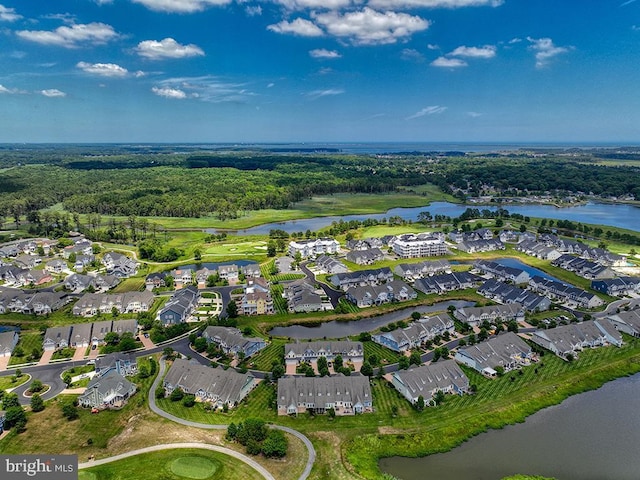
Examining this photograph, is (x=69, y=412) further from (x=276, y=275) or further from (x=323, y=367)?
(x=276, y=275)

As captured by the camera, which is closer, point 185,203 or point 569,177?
point 185,203

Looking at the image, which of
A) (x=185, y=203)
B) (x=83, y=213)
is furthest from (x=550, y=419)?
(x=83, y=213)

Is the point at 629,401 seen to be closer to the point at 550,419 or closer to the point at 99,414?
the point at 550,419

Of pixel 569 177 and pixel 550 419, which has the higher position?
pixel 569 177

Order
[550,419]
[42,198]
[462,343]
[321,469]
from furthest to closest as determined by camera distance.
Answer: [42,198] < [462,343] < [550,419] < [321,469]

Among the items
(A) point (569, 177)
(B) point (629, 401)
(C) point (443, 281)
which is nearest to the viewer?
(B) point (629, 401)

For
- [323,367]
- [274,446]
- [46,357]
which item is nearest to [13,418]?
[46,357]

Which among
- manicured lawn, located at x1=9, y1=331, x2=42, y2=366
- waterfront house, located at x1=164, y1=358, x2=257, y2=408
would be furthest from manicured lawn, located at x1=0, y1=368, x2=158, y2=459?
manicured lawn, located at x1=9, y1=331, x2=42, y2=366

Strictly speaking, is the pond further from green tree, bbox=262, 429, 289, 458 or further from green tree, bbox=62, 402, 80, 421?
green tree, bbox=62, 402, 80, 421
